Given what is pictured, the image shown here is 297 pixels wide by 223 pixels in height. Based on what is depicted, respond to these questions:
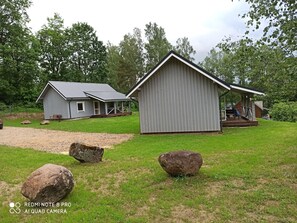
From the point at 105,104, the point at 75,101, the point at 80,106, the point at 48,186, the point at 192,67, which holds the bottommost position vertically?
the point at 48,186

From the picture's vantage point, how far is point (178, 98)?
1479 cm

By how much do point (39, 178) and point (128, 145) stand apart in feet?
22.0

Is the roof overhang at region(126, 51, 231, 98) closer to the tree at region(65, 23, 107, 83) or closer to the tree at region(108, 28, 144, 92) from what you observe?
the tree at region(108, 28, 144, 92)

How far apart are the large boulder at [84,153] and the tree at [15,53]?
27.5 meters

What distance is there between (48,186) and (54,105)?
25.0 meters

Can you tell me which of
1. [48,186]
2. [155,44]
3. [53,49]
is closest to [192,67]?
[48,186]

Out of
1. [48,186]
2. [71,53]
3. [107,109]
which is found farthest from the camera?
[71,53]

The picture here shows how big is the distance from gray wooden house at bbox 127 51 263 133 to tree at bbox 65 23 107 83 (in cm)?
3243

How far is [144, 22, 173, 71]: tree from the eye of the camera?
142ft

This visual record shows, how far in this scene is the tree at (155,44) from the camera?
43.2 meters

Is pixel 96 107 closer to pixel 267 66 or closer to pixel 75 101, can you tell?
pixel 75 101

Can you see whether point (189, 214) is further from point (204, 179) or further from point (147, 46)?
point (147, 46)

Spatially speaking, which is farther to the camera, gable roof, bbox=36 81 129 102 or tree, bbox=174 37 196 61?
tree, bbox=174 37 196 61

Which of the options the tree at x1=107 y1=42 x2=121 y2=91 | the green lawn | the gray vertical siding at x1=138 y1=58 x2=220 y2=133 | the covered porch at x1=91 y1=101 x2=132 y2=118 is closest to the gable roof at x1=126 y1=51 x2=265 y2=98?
the gray vertical siding at x1=138 y1=58 x2=220 y2=133
